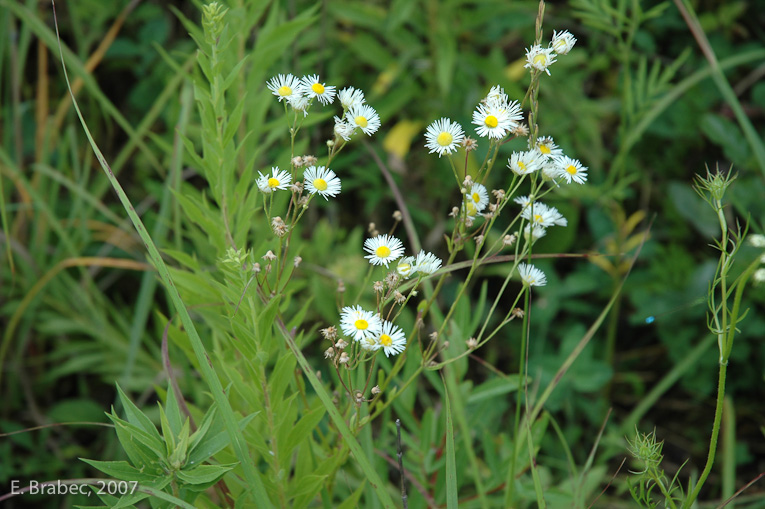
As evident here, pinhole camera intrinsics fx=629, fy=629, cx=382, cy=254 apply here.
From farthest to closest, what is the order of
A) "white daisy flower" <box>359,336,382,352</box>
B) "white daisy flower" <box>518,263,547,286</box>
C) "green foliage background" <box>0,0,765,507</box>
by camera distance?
"green foliage background" <box>0,0,765,507</box>, "white daisy flower" <box>518,263,547,286</box>, "white daisy flower" <box>359,336,382,352</box>

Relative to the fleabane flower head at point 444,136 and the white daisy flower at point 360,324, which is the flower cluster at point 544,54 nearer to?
the fleabane flower head at point 444,136

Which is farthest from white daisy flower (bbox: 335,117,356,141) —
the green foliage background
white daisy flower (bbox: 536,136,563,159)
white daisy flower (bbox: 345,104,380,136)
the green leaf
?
the green foliage background

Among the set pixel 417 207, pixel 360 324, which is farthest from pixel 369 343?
pixel 417 207

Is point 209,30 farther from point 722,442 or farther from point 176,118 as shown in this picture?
point 722,442

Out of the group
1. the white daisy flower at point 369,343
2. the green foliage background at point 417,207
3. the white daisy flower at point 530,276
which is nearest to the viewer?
the white daisy flower at point 369,343

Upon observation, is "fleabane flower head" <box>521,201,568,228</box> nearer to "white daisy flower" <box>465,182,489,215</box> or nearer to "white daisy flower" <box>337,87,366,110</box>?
"white daisy flower" <box>465,182,489,215</box>

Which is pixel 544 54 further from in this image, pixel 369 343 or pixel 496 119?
pixel 369 343

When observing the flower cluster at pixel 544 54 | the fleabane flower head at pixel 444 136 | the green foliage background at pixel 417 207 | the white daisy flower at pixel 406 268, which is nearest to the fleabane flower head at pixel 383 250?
the white daisy flower at pixel 406 268
